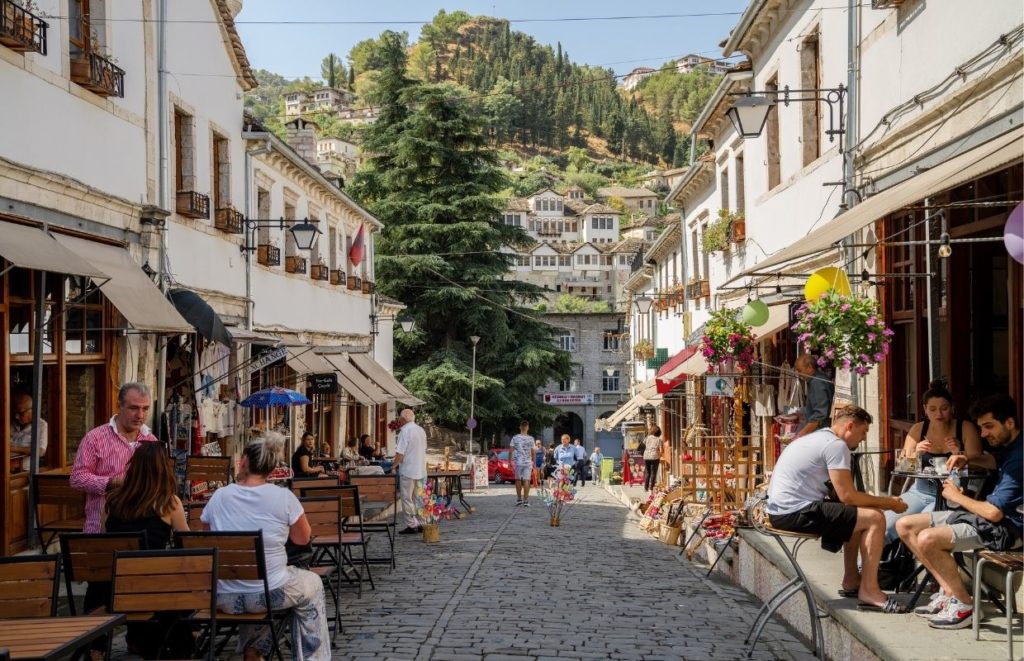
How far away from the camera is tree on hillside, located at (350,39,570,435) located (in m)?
40.9

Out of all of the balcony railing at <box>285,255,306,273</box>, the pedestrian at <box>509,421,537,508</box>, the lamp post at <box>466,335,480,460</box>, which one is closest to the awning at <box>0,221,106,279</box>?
the pedestrian at <box>509,421,537,508</box>

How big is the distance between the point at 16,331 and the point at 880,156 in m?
8.95

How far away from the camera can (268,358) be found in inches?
639

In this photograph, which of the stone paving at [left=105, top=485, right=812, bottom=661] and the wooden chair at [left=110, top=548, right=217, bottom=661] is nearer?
the wooden chair at [left=110, top=548, right=217, bottom=661]

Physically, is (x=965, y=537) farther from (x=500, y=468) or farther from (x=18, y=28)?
(x=500, y=468)

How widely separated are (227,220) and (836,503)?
13282 millimetres

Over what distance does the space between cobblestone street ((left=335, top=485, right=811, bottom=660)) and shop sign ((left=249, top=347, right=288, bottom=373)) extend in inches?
119

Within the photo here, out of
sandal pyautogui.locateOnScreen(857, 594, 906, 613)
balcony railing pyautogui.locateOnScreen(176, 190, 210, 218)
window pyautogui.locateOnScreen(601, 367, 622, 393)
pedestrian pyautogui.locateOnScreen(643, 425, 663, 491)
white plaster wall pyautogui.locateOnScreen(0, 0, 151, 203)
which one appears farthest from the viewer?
window pyautogui.locateOnScreen(601, 367, 622, 393)

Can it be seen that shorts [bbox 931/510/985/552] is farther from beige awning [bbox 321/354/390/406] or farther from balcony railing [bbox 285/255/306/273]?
beige awning [bbox 321/354/390/406]

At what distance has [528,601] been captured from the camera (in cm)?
991

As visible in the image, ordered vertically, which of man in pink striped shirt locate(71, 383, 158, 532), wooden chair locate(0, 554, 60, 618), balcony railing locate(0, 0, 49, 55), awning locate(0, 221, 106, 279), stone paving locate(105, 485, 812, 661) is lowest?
stone paving locate(105, 485, 812, 661)

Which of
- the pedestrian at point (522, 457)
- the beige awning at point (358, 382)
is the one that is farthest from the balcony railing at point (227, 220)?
the pedestrian at point (522, 457)

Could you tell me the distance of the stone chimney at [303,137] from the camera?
91.4 ft

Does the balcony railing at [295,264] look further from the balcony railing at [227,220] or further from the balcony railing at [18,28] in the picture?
the balcony railing at [18,28]
